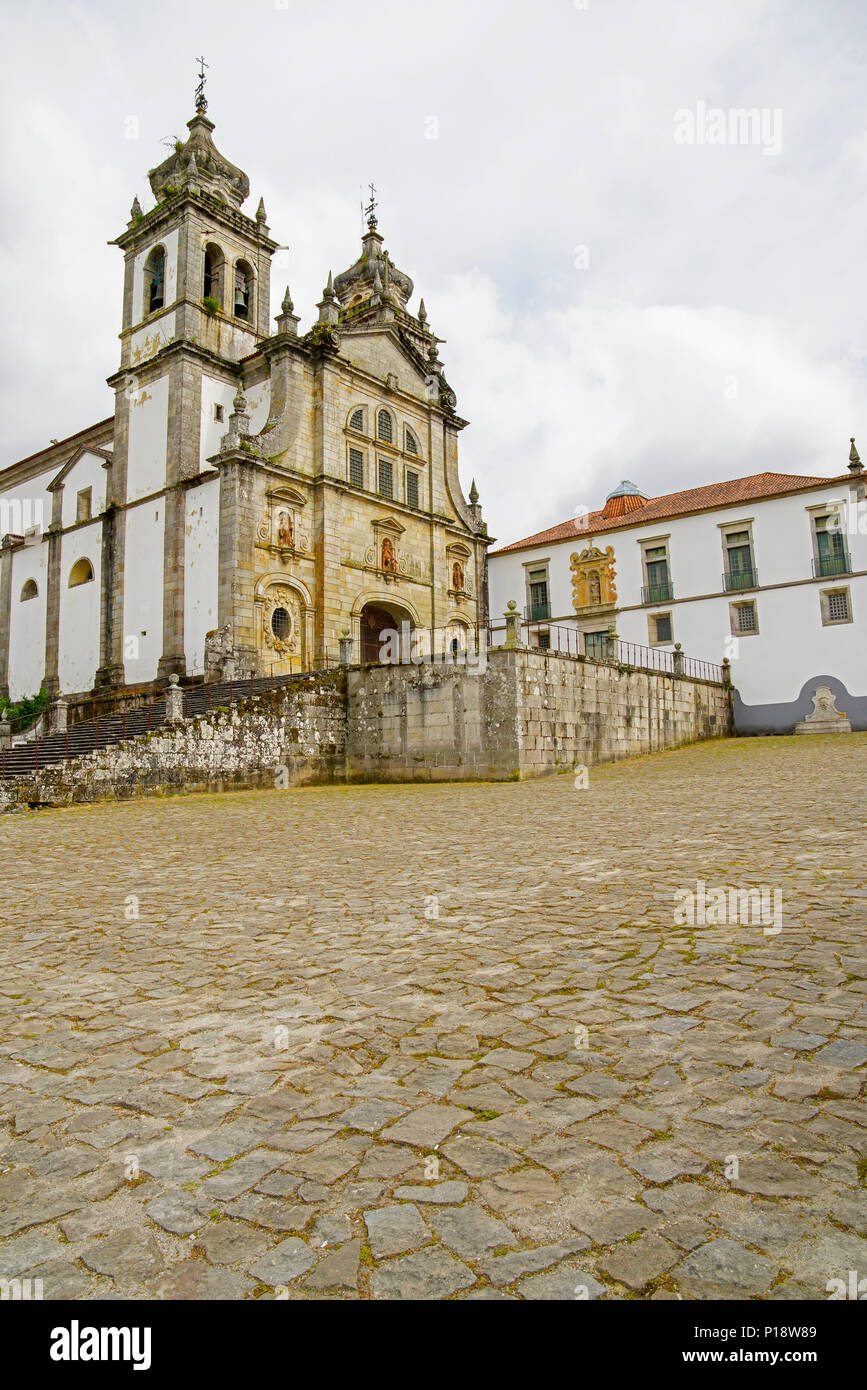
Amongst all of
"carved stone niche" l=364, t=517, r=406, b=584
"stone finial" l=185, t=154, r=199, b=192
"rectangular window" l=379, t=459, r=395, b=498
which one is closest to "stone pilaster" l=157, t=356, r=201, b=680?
"carved stone niche" l=364, t=517, r=406, b=584

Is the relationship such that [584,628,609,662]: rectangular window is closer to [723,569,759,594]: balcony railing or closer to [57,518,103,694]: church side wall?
[723,569,759,594]: balcony railing

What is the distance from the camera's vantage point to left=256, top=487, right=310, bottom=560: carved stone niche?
2616cm

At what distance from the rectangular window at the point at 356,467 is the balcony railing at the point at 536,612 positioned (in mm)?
10794

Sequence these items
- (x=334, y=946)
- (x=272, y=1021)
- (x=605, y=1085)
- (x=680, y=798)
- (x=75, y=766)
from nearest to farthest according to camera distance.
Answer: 1. (x=605, y=1085)
2. (x=272, y=1021)
3. (x=334, y=946)
4. (x=680, y=798)
5. (x=75, y=766)

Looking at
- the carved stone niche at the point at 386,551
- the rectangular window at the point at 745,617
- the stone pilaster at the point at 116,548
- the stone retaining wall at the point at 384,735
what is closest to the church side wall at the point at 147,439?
the stone pilaster at the point at 116,548

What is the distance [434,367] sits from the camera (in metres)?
33.7

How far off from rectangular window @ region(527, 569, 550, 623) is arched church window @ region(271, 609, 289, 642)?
1395 centimetres

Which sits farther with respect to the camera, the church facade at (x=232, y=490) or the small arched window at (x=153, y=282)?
the small arched window at (x=153, y=282)

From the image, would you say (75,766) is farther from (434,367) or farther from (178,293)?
(434,367)

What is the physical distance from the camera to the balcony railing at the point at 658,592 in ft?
112

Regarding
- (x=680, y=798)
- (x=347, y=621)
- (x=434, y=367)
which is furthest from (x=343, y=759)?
(x=434, y=367)

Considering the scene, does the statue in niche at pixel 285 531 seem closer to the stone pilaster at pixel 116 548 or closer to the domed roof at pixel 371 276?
the stone pilaster at pixel 116 548

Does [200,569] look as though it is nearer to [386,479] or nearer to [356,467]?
[356,467]
